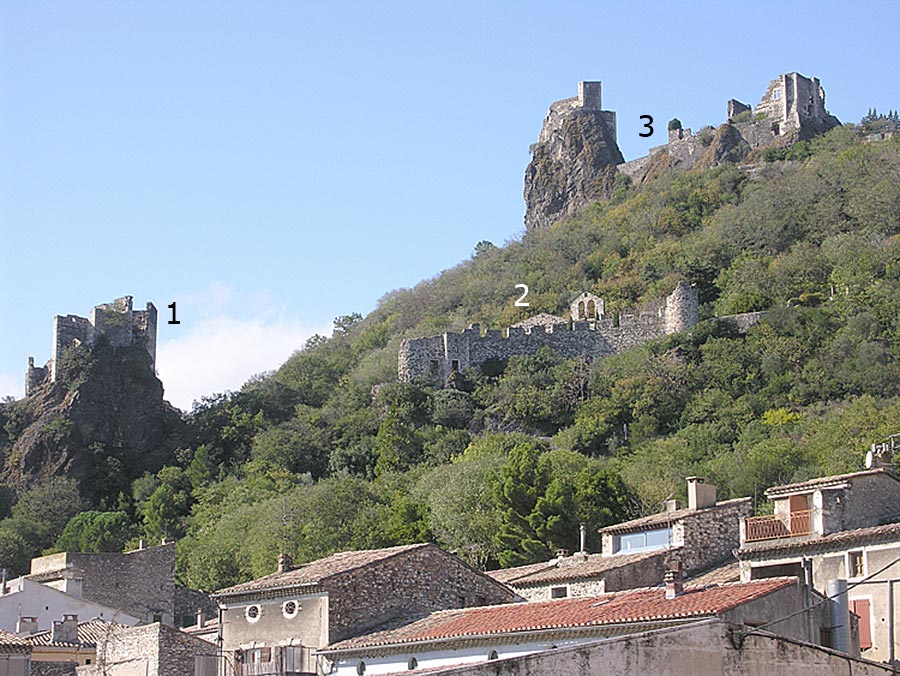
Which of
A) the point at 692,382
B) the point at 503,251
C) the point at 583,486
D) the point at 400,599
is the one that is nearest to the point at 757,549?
the point at 400,599

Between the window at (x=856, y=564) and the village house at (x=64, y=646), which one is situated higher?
the window at (x=856, y=564)

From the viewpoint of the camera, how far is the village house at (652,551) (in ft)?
117

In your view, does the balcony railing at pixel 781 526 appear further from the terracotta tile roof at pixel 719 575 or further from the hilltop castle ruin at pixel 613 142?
the hilltop castle ruin at pixel 613 142

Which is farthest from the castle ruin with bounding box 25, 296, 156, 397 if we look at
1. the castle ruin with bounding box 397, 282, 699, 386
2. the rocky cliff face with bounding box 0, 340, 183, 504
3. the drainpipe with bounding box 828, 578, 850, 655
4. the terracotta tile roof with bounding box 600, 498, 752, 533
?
the drainpipe with bounding box 828, 578, 850, 655

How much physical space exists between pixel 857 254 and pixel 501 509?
140 ft

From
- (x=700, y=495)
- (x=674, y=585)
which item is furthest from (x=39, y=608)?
(x=674, y=585)

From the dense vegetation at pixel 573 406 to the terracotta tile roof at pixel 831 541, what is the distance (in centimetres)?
1784

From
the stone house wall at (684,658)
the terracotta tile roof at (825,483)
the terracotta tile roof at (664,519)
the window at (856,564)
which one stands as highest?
the terracotta tile roof at (825,483)

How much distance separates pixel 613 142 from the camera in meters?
135

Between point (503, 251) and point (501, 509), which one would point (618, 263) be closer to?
point (503, 251)

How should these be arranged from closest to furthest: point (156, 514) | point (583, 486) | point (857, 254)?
point (583, 486), point (156, 514), point (857, 254)

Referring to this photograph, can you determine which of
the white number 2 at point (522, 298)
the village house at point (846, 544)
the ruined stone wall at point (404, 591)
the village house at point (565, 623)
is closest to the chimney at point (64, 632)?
the ruined stone wall at point (404, 591)

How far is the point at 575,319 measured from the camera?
100125mm

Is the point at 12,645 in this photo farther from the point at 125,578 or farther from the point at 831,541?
the point at 831,541
